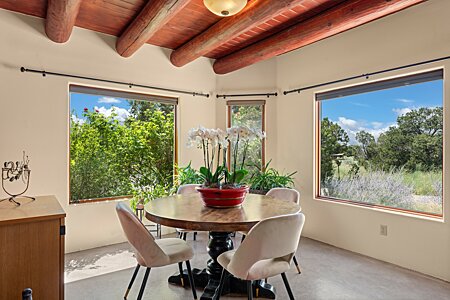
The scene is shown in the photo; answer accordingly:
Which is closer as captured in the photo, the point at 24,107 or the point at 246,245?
the point at 246,245

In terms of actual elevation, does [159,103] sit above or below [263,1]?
below

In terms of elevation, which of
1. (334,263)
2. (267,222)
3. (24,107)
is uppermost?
(24,107)

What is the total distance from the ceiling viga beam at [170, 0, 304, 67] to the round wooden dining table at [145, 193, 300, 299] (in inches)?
66.3

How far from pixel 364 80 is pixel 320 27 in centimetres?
85

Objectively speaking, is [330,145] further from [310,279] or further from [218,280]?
[218,280]

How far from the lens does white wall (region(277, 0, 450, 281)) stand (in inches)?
106

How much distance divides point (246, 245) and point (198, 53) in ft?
8.86

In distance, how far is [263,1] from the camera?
2539 millimetres

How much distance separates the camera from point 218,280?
95.9 inches

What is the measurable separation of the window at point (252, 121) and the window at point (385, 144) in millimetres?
919

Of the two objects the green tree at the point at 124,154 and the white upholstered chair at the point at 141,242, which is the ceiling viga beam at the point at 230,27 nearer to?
the green tree at the point at 124,154

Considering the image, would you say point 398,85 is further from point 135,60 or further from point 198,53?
point 135,60

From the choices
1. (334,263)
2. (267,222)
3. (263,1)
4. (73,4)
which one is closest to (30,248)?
(267,222)

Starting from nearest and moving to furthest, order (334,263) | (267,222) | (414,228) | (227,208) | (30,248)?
(30,248), (267,222), (227,208), (414,228), (334,263)
